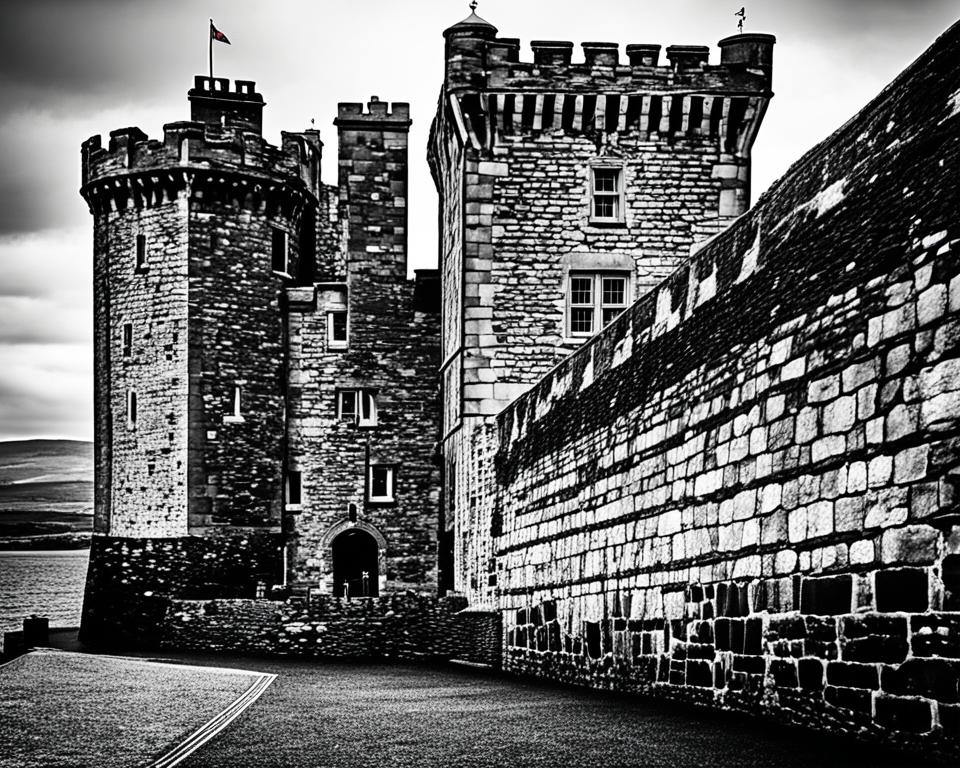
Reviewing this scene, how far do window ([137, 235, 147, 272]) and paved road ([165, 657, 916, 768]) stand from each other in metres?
25.7

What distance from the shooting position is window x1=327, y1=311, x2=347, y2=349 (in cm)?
4041

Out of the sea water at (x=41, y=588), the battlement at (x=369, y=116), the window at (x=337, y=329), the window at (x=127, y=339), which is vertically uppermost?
the battlement at (x=369, y=116)

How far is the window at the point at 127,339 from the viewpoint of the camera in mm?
37719

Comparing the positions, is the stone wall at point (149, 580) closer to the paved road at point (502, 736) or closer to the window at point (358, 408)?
the window at point (358, 408)

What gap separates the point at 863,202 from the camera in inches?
350

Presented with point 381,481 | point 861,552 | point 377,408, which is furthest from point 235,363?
point 861,552

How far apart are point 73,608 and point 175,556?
48732mm

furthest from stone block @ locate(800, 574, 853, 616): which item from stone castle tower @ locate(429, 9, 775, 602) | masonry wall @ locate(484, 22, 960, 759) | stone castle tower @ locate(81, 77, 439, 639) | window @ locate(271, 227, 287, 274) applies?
window @ locate(271, 227, 287, 274)

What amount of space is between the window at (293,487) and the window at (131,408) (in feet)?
14.9

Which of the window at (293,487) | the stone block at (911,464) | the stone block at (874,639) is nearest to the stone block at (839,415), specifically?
the stone block at (911,464)

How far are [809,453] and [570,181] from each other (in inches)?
720

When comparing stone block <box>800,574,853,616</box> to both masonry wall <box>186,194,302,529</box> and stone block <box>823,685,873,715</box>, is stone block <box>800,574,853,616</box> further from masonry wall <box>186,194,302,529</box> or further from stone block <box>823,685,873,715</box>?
masonry wall <box>186,194,302,529</box>

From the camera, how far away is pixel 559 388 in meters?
17.6

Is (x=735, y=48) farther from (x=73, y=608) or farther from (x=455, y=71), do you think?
(x=73, y=608)
